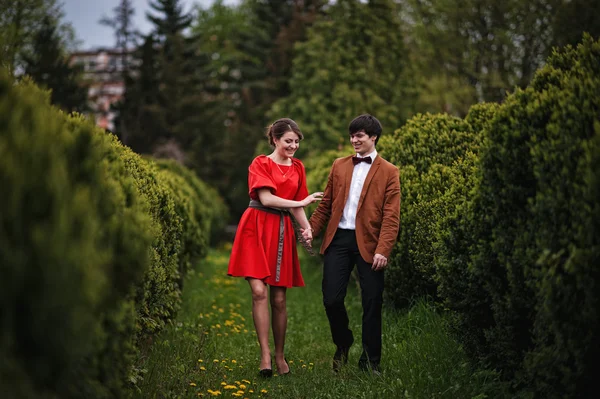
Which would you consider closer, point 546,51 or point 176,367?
point 176,367

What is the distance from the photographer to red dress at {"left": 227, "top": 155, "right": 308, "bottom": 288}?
5.32 m

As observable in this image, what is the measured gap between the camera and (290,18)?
41.5 meters

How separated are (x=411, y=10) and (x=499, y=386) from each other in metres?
30.3

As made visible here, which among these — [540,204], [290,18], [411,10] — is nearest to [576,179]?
[540,204]

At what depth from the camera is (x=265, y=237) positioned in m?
5.42

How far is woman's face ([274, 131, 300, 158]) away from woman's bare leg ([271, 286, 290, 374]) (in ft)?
4.08

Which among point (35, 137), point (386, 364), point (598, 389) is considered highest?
point (35, 137)

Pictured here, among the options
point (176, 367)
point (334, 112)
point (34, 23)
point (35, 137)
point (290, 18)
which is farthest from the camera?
point (290, 18)

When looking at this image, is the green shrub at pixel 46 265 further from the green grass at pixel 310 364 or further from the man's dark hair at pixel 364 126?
the man's dark hair at pixel 364 126

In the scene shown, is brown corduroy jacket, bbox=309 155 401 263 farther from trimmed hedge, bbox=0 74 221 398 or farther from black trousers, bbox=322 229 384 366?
trimmed hedge, bbox=0 74 221 398

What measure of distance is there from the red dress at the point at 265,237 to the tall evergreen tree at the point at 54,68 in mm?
24659

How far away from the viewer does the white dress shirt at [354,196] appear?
527 cm

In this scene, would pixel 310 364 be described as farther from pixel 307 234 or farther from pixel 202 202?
pixel 202 202

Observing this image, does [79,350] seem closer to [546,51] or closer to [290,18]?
[546,51]
